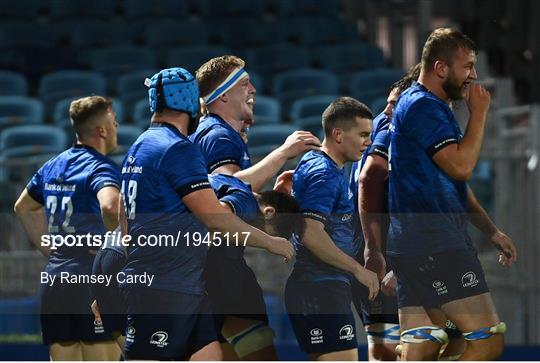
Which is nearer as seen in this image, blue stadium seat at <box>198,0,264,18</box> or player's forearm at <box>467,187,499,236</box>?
player's forearm at <box>467,187,499,236</box>

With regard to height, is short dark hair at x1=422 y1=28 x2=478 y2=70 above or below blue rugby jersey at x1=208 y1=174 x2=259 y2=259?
above

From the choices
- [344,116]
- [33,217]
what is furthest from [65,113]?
[344,116]

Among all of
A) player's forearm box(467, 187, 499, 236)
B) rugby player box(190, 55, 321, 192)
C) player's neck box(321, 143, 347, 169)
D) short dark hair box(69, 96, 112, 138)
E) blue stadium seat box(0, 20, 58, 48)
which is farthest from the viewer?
blue stadium seat box(0, 20, 58, 48)

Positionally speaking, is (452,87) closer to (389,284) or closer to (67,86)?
(389,284)

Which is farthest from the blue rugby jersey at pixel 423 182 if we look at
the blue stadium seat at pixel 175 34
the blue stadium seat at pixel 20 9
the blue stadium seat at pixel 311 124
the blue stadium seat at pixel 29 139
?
the blue stadium seat at pixel 20 9

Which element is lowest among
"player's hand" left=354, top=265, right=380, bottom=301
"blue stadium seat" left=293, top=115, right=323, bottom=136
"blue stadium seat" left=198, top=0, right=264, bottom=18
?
"player's hand" left=354, top=265, right=380, bottom=301

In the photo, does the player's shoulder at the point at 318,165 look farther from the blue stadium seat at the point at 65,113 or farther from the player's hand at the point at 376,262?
the blue stadium seat at the point at 65,113

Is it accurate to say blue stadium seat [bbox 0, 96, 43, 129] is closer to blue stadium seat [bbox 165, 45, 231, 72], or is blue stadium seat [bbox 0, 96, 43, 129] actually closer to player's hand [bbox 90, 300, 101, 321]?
A: blue stadium seat [bbox 165, 45, 231, 72]

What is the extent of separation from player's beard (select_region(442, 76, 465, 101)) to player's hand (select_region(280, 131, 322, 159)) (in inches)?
27.1

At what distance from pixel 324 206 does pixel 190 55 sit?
7937 millimetres

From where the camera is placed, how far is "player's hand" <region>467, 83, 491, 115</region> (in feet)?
20.3

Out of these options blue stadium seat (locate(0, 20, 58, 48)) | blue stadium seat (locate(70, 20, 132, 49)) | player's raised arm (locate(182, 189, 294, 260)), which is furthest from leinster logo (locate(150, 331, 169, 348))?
blue stadium seat (locate(70, 20, 132, 49))

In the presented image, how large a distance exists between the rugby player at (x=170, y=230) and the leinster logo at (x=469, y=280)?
0.79 m

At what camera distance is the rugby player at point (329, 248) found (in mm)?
7035
